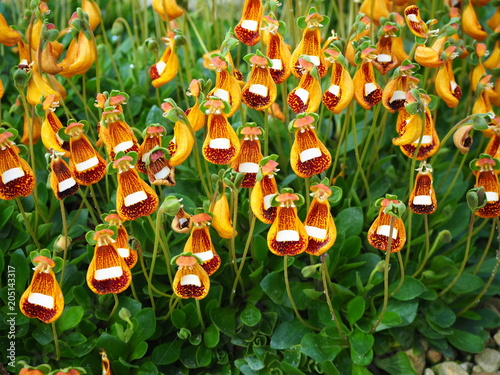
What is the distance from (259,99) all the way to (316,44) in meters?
0.24

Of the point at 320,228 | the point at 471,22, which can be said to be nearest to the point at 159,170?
the point at 320,228

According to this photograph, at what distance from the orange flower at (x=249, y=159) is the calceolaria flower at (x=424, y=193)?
16.8 inches

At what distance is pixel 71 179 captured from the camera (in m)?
1.55

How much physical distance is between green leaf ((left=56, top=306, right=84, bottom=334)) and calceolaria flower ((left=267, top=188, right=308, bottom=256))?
630 millimetres

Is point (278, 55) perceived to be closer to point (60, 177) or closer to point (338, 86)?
point (338, 86)

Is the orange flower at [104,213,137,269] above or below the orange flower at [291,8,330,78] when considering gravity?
below

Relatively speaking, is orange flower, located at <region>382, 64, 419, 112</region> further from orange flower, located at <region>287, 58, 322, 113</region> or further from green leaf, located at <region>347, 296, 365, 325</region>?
green leaf, located at <region>347, 296, 365, 325</region>

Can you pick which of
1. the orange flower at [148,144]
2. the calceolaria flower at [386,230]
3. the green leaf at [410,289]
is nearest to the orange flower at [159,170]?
the orange flower at [148,144]

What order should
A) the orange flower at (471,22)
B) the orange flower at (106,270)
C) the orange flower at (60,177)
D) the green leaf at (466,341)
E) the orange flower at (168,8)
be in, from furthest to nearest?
the orange flower at (471,22) → the orange flower at (168,8) → the green leaf at (466,341) → the orange flower at (60,177) → the orange flower at (106,270)

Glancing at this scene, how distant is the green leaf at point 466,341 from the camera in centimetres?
196

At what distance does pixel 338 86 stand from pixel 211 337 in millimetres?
823

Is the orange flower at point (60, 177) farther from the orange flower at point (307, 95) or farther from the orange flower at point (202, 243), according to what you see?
the orange flower at point (307, 95)

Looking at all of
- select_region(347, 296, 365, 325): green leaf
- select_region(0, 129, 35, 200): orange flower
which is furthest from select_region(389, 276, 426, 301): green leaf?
select_region(0, 129, 35, 200): orange flower

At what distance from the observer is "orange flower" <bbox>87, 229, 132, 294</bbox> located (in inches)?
56.4
